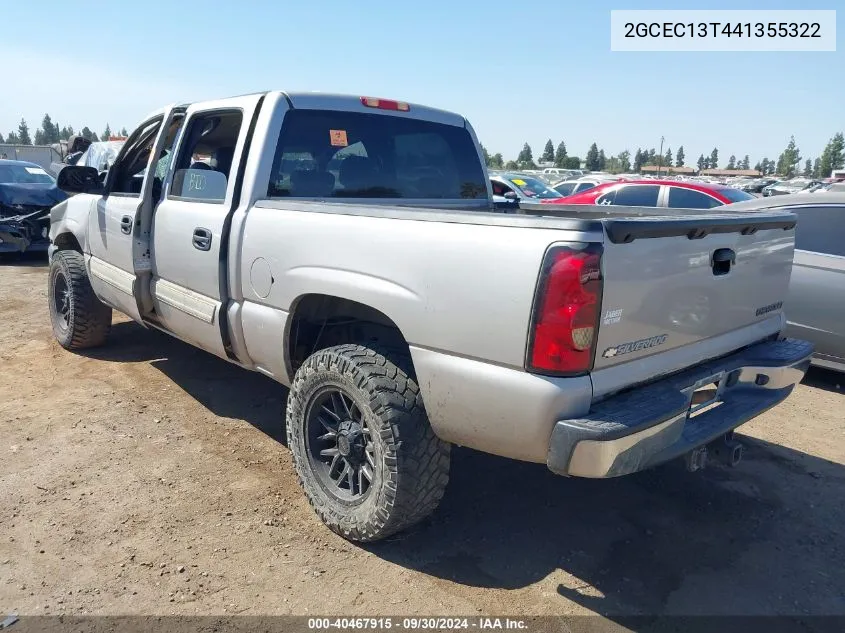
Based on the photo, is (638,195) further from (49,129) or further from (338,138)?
(49,129)

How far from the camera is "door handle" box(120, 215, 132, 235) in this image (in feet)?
15.0

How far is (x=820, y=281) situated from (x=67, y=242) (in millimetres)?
6472

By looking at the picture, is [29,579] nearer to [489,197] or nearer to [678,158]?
[489,197]

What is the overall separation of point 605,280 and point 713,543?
167 cm

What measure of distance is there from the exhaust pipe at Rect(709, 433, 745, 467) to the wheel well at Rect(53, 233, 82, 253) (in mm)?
5320

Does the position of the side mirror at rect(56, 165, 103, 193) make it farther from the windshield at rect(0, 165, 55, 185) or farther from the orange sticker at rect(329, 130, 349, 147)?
the windshield at rect(0, 165, 55, 185)

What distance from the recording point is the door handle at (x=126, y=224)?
457 cm

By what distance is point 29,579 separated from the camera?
2.78 meters

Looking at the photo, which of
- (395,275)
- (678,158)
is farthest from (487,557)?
(678,158)

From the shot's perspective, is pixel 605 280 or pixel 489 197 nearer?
pixel 605 280

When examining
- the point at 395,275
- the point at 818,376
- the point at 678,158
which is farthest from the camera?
the point at 678,158

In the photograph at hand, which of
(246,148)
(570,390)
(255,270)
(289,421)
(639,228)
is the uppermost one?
(246,148)

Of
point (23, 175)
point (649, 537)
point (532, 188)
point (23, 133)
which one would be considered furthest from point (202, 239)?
point (23, 133)

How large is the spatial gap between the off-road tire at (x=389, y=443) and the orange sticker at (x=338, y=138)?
1436mm
